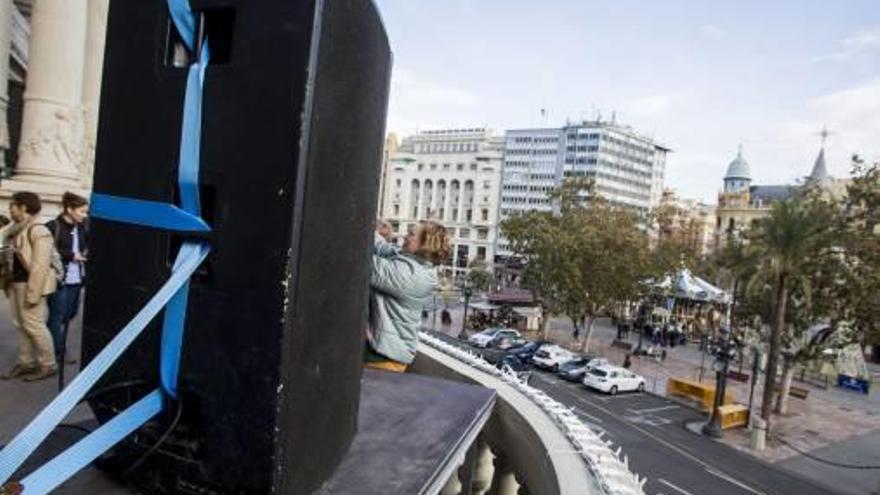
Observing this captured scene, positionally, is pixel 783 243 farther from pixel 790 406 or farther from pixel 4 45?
pixel 4 45

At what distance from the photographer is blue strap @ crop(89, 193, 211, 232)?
141cm

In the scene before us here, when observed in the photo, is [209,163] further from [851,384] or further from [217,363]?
[851,384]

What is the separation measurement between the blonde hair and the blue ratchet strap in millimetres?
2252

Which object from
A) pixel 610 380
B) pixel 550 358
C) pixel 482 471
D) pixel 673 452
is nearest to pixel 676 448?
pixel 673 452

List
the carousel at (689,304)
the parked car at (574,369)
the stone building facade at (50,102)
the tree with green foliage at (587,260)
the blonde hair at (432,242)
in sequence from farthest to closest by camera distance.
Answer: the carousel at (689,304) < the tree with green foliage at (587,260) < the parked car at (574,369) < the stone building facade at (50,102) < the blonde hair at (432,242)

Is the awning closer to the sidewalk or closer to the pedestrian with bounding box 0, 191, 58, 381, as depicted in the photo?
the sidewalk

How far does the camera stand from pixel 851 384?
3709 centimetres

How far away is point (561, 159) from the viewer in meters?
102

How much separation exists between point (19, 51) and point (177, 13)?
1612 cm

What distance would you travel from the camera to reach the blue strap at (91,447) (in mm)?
1177

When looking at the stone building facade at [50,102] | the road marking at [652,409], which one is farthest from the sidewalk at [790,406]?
the stone building facade at [50,102]

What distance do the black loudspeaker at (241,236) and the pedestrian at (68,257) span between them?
3923 mm

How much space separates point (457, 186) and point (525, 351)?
7342 centimetres

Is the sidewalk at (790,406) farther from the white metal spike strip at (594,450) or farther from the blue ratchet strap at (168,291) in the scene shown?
the blue ratchet strap at (168,291)
